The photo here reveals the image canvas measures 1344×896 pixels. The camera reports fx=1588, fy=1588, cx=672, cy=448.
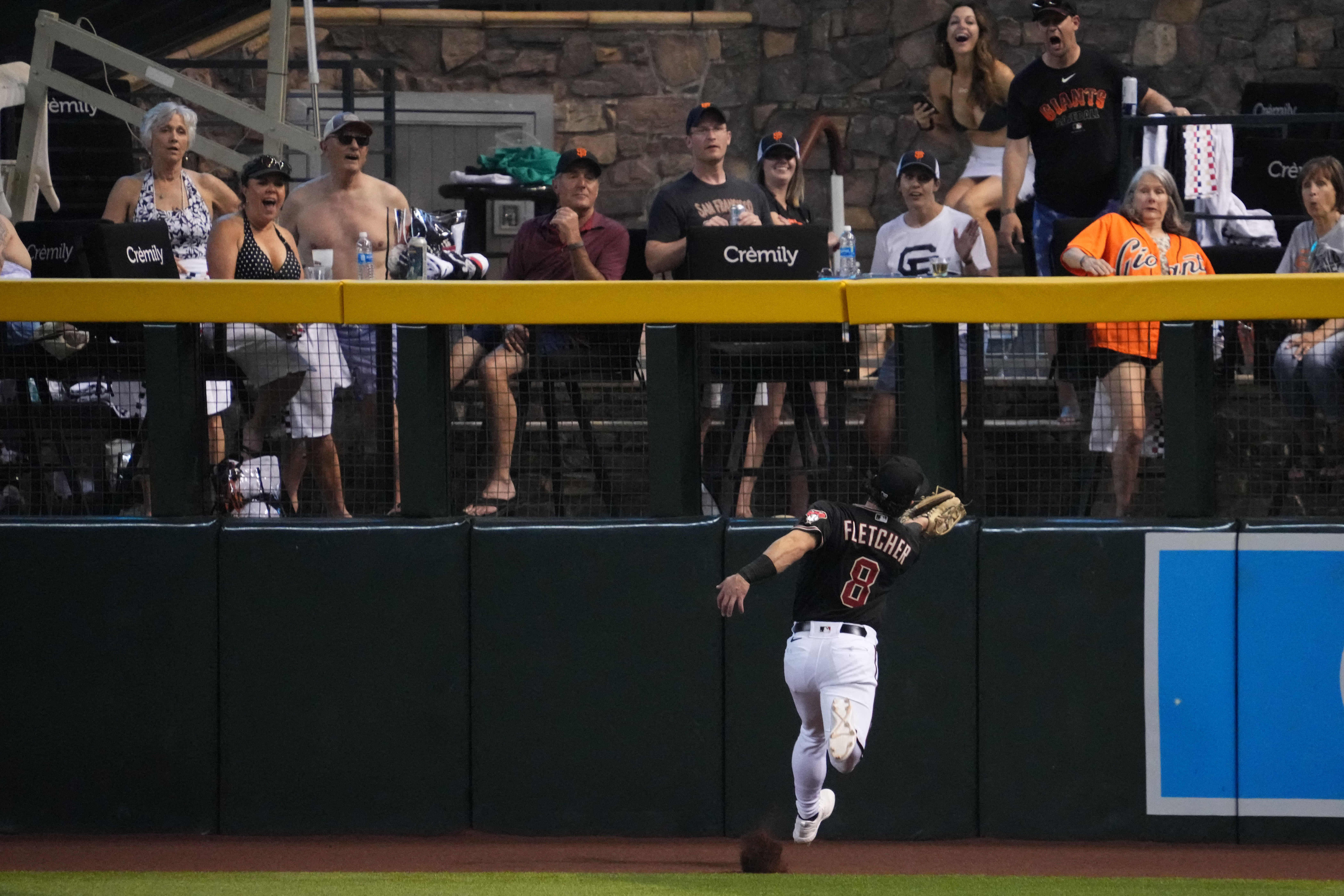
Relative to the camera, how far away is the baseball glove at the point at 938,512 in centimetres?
573

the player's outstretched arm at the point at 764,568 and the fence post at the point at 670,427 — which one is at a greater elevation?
A: the fence post at the point at 670,427

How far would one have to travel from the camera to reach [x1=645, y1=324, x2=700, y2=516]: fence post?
612 centimetres

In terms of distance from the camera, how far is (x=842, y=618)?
18.8 feet

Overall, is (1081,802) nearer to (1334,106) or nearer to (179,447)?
(179,447)

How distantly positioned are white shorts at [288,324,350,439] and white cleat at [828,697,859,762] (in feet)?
7.26

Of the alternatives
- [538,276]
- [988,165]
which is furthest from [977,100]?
[538,276]

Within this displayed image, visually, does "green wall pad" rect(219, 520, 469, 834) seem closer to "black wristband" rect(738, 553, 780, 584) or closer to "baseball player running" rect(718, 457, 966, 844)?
"baseball player running" rect(718, 457, 966, 844)

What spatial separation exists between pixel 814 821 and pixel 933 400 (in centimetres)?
163

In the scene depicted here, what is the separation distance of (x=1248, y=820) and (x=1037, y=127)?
3806mm

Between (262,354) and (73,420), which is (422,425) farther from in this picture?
(73,420)

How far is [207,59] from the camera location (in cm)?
1141

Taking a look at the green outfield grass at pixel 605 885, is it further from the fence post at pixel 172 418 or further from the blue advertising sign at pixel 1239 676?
the fence post at pixel 172 418

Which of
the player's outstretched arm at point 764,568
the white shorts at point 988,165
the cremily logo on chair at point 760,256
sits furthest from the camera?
the white shorts at point 988,165

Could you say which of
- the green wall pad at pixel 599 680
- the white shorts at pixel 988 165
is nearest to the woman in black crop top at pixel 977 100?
the white shorts at pixel 988 165
